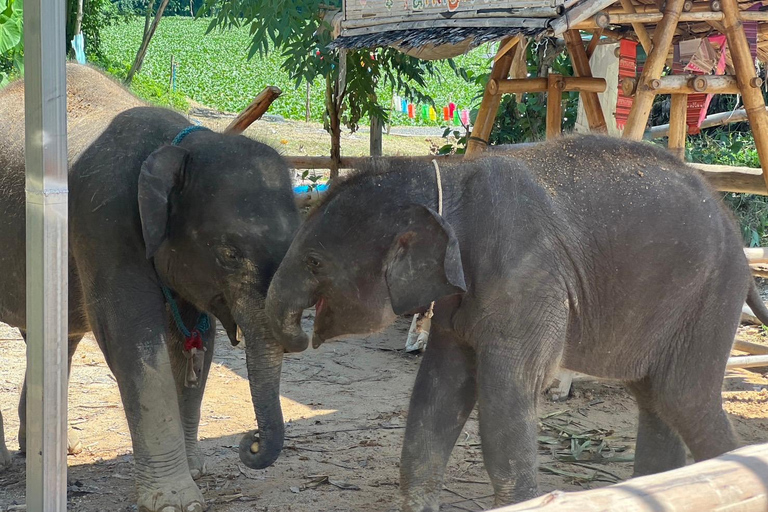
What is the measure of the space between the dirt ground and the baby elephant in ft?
2.84

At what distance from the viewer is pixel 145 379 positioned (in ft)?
11.9

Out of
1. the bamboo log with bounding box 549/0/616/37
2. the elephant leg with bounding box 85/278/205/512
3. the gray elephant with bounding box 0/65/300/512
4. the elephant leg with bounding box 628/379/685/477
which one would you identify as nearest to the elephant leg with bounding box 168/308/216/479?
the gray elephant with bounding box 0/65/300/512

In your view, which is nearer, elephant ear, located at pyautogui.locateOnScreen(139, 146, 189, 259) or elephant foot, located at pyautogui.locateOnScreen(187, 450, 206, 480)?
elephant ear, located at pyautogui.locateOnScreen(139, 146, 189, 259)

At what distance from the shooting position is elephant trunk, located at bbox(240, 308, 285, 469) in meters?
3.48

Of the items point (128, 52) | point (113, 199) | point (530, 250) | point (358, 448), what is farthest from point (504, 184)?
point (128, 52)

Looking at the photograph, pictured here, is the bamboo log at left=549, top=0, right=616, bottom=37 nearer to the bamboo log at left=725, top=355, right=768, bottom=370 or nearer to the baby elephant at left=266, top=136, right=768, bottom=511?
the baby elephant at left=266, top=136, right=768, bottom=511

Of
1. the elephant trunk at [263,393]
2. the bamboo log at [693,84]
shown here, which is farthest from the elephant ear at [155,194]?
the bamboo log at [693,84]

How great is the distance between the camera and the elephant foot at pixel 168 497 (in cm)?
365

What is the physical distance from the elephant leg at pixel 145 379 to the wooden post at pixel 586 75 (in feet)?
11.3

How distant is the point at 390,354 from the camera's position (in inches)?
263

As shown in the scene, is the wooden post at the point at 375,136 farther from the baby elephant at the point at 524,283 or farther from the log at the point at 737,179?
the baby elephant at the point at 524,283

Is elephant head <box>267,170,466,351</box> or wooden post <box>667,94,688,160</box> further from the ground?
wooden post <box>667,94,688,160</box>

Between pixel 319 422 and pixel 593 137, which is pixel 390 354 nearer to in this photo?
pixel 319 422

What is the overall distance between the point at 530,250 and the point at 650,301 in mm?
584
